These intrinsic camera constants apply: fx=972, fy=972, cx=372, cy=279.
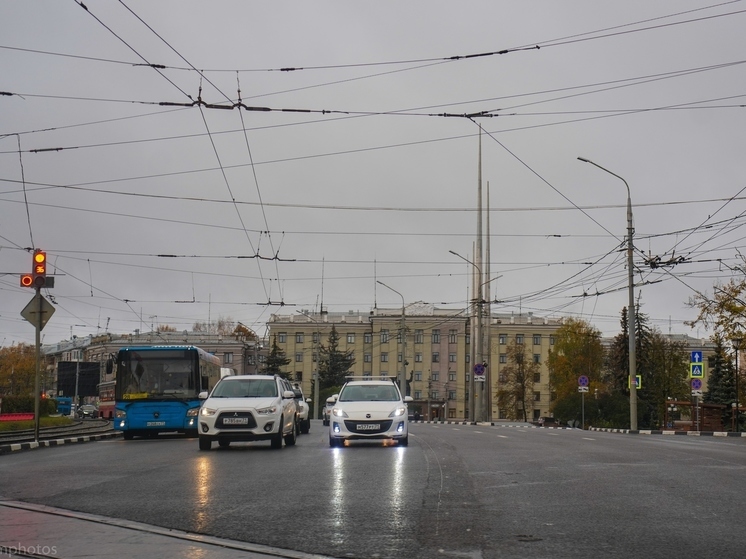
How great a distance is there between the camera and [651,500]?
1009cm

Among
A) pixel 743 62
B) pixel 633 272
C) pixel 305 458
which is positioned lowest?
pixel 305 458

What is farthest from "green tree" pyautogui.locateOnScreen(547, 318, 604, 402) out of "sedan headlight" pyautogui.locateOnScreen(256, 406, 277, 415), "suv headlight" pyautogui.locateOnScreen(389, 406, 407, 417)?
"sedan headlight" pyautogui.locateOnScreen(256, 406, 277, 415)

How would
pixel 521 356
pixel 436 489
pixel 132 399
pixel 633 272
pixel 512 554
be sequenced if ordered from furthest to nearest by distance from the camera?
pixel 521 356 → pixel 633 272 → pixel 132 399 → pixel 436 489 → pixel 512 554

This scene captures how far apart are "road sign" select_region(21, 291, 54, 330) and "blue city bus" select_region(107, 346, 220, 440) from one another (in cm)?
494

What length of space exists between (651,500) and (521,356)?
320 feet

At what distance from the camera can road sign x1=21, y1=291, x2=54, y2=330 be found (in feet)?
74.1

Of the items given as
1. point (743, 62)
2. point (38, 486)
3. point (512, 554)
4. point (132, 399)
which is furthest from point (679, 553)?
point (132, 399)

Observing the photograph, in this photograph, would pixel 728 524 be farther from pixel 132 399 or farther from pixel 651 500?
pixel 132 399

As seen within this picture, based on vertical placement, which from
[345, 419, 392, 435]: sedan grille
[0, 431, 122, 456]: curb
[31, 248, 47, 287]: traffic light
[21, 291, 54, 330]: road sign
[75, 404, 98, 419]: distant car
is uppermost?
[31, 248, 47, 287]: traffic light

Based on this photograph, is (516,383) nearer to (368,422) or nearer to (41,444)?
(41,444)

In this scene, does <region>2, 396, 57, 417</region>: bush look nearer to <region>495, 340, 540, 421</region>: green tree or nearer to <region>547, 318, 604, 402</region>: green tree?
<region>547, 318, 604, 402</region>: green tree

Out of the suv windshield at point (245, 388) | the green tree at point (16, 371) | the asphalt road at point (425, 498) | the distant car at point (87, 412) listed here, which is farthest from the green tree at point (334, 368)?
the asphalt road at point (425, 498)

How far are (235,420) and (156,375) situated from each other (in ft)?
27.5

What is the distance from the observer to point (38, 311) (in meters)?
22.7
